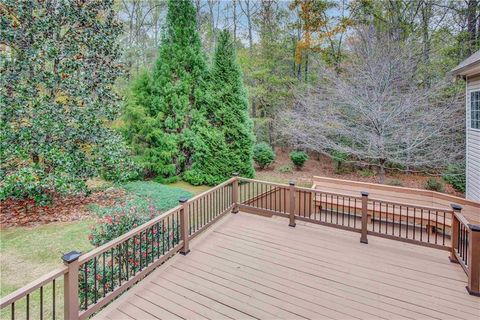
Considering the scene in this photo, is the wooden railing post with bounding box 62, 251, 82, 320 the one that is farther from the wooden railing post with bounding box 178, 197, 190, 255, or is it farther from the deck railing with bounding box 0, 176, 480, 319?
the wooden railing post with bounding box 178, 197, 190, 255

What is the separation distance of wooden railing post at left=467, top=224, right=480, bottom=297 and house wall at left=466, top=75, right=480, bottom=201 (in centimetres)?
424

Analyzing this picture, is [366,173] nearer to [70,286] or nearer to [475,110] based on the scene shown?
[475,110]

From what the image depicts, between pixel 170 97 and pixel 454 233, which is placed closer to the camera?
pixel 454 233

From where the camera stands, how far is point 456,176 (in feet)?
29.7

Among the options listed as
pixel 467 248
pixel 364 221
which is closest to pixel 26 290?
pixel 364 221

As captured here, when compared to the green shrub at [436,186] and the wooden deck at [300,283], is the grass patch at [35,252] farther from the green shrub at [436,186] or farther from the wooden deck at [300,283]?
the green shrub at [436,186]

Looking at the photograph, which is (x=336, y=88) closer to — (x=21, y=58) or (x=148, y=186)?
(x=148, y=186)

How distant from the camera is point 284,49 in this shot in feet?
44.9

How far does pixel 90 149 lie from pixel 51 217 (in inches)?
73.0

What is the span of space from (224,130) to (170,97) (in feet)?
7.40

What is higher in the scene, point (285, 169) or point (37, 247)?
point (285, 169)

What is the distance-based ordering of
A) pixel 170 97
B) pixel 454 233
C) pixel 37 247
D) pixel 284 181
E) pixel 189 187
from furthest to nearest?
pixel 284 181 < pixel 170 97 < pixel 189 187 < pixel 37 247 < pixel 454 233

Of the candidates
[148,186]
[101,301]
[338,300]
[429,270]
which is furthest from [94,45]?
[429,270]

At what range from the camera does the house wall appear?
677 centimetres
